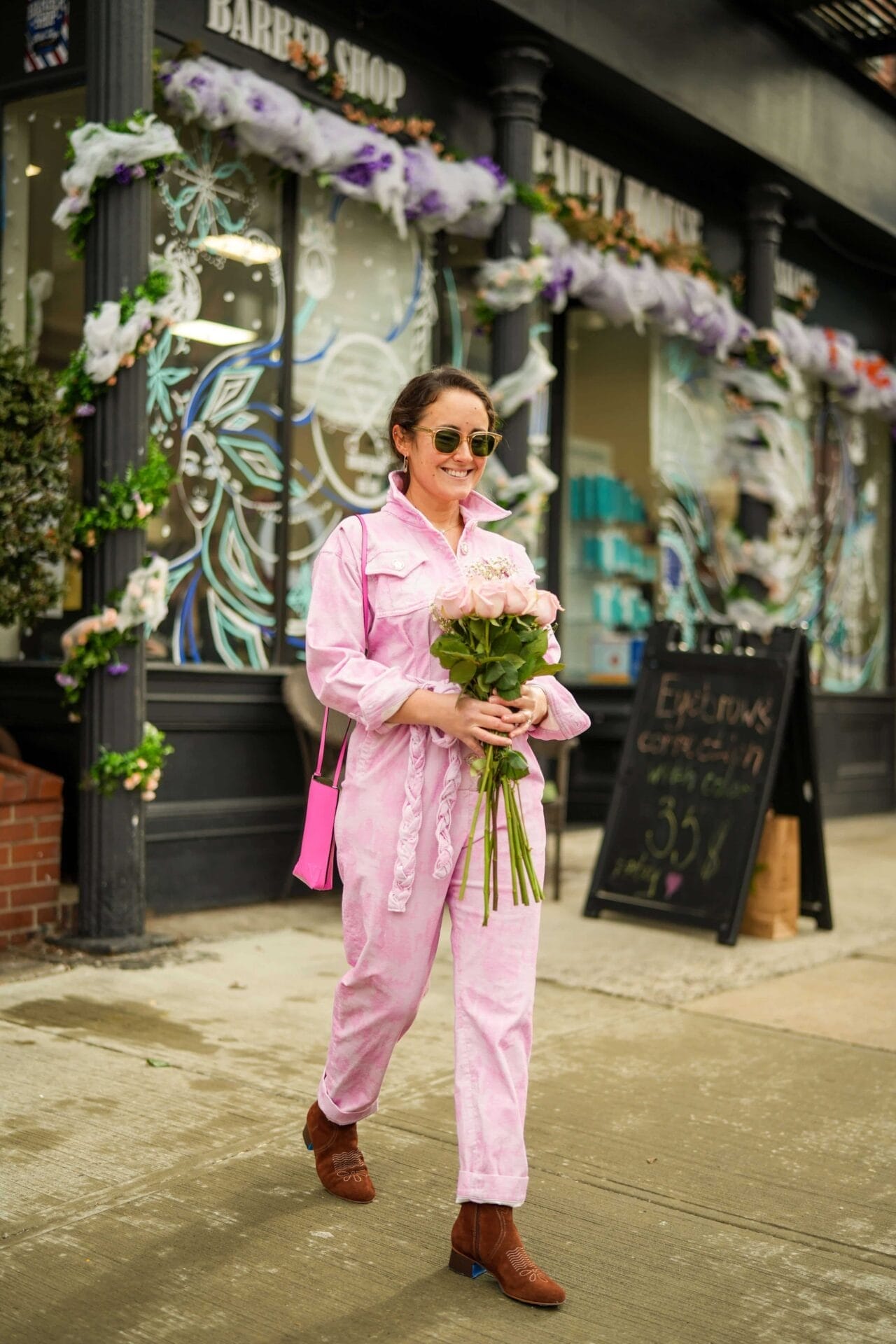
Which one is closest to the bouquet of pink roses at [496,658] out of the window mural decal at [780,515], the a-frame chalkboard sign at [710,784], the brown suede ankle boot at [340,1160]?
the brown suede ankle boot at [340,1160]

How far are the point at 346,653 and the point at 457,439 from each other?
53 cm

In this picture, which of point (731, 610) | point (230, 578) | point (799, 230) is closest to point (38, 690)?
point (230, 578)

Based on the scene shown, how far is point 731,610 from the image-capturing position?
392 inches

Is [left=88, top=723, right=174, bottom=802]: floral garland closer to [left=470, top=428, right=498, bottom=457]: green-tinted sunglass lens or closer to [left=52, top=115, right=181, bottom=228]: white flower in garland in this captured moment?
[left=52, top=115, right=181, bottom=228]: white flower in garland

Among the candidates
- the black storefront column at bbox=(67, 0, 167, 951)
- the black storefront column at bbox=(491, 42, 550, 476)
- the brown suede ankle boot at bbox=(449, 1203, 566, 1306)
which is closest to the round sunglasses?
the brown suede ankle boot at bbox=(449, 1203, 566, 1306)

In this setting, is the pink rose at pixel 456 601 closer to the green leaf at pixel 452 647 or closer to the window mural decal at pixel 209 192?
the green leaf at pixel 452 647

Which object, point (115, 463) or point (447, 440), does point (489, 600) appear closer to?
point (447, 440)

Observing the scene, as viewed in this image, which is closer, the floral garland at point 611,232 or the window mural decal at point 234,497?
the window mural decal at point 234,497

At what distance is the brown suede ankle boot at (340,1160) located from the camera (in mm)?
3379

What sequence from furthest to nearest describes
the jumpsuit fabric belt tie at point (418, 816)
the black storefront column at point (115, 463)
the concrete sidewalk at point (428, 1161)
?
the black storefront column at point (115, 463), the jumpsuit fabric belt tie at point (418, 816), the concrete sidewalk at point (428, 1161)

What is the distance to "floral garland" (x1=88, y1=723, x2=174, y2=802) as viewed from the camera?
5.65m

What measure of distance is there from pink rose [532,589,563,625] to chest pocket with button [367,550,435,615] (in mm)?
274

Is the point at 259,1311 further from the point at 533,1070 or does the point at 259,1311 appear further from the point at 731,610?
the point at 731,610

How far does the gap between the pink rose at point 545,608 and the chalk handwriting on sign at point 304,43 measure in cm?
461
